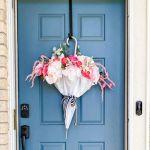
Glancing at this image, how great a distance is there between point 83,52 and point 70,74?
24 cm

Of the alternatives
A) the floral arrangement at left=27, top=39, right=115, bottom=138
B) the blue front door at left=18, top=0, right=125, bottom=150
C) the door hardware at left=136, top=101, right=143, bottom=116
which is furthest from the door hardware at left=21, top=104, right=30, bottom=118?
the door hardware at left=136, top=101, right=143, bottom=116

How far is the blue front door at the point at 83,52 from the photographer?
2189mm

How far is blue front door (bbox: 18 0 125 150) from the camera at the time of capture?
2.19 meters

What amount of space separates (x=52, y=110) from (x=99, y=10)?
0.84m

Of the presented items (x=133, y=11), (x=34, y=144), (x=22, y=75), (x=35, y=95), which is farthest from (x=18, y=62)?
(x=133, y=11)

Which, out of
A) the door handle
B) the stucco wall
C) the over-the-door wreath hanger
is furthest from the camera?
the door handle

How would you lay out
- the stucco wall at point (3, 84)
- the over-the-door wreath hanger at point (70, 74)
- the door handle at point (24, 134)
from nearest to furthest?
the stucco wall at point (3, 84)
the over-the-door wreath hanger at point (70, 74)
the door handle at point (24, 134)

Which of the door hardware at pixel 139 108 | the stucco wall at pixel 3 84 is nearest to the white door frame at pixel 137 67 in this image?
the door hardware at pixel 139 108

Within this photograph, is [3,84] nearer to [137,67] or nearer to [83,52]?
[83,52]

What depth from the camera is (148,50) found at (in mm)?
2090

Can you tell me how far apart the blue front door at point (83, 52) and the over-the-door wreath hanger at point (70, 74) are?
59 mm

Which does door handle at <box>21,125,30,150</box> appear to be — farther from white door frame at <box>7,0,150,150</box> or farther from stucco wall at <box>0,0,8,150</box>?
stucco wall at <box>0,0,8,150</box>

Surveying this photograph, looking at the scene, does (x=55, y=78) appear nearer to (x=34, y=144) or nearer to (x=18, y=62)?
(x=18, y=62)

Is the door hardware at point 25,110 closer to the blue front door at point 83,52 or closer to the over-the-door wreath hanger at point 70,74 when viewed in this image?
the blue front door at point 83,52
